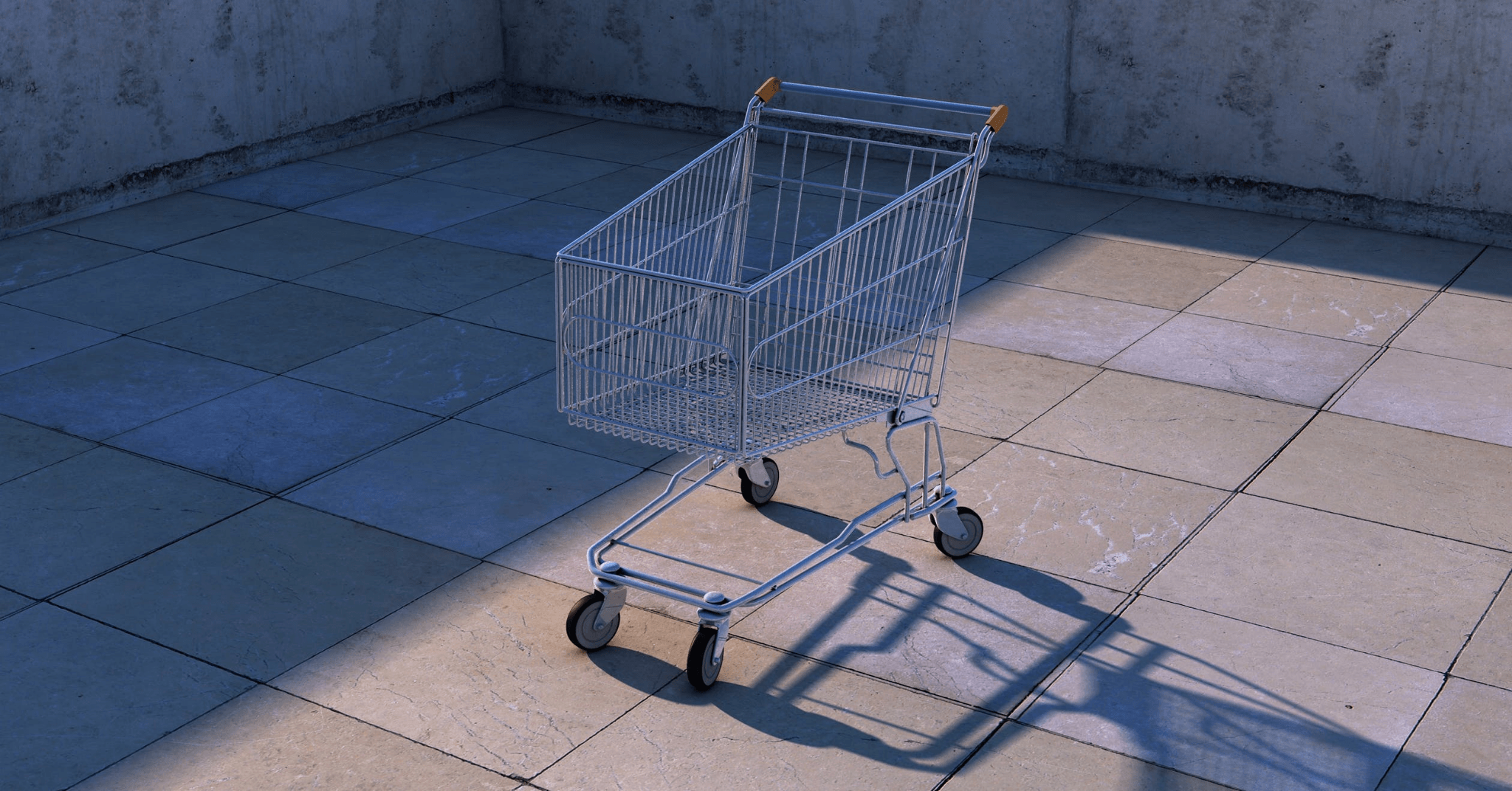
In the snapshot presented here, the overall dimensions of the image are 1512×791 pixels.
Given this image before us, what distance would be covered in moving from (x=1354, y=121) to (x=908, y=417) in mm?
4814

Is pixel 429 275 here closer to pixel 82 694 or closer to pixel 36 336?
pixel 36 336

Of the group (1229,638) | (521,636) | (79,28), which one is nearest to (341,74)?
(79,28)

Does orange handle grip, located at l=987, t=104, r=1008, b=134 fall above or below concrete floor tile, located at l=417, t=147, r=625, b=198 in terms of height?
above

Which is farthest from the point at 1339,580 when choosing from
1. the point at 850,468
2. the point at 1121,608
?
the point at 850,468

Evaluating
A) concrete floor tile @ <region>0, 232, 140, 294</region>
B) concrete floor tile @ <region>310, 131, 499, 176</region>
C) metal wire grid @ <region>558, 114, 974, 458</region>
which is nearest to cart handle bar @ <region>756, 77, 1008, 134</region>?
metal wire grid @ <region>558, 114, 974, 458</region>

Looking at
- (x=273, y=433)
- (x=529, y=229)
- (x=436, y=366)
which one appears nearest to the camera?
(x=273, y=433)

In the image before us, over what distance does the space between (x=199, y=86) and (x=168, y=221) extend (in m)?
1.01

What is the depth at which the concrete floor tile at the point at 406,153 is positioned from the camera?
8.83 meters

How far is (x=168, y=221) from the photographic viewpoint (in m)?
7.77

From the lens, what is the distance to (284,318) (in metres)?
6.36

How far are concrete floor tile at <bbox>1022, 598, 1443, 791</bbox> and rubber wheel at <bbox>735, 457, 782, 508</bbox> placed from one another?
1227 mm

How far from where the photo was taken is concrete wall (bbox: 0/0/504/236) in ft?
24.8

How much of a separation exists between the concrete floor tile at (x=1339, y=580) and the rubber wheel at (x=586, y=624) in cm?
161

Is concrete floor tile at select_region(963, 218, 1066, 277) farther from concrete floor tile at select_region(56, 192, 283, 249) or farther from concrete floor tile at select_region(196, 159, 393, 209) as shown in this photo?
concrete floor tile at select_region(56, 192, 283, 249)
